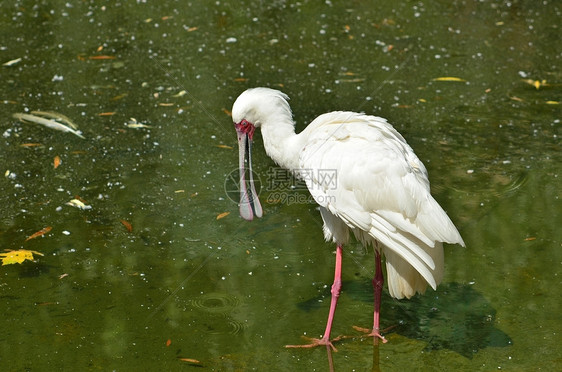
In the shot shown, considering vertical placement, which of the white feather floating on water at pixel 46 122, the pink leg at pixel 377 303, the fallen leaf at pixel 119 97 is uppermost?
the pink leg at pixel 377 303

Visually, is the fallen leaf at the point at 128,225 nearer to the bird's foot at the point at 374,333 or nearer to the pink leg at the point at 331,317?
the pink leg at the point at 331,317

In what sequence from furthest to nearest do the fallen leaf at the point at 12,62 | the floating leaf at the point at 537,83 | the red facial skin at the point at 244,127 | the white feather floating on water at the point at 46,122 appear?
the fallen leaf at the point at 12,62 < the floating leaf at the point at 537,83 < the white feather floating on water at the point at 46,122 < the red facial skin at the point at 244,127

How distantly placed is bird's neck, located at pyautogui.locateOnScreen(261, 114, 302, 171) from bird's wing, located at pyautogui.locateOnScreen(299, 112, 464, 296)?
0.40 feet

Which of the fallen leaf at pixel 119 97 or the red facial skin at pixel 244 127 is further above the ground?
the red facial skin at pixel 244 127

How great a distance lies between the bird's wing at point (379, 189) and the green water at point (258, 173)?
0.72 meters

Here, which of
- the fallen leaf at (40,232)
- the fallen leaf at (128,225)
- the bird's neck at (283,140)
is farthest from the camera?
the fallen leaf at (128,225)

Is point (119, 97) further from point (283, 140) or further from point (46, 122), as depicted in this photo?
point (283, 140)

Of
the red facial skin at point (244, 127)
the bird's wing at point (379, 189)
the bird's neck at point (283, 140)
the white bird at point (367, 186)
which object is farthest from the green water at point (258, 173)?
the red facial skin at point (244, 127)

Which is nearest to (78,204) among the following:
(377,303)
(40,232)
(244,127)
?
(40,232)

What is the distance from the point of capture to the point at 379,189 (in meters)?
4.53

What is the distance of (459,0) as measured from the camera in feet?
33.9

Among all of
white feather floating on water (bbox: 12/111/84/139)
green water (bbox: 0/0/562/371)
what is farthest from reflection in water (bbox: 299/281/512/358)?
white feather floating on water (bbox: 12/111/84/139)

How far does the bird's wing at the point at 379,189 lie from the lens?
14.6ft

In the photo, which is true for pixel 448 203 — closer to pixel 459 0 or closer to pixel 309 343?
pixel 309 343
